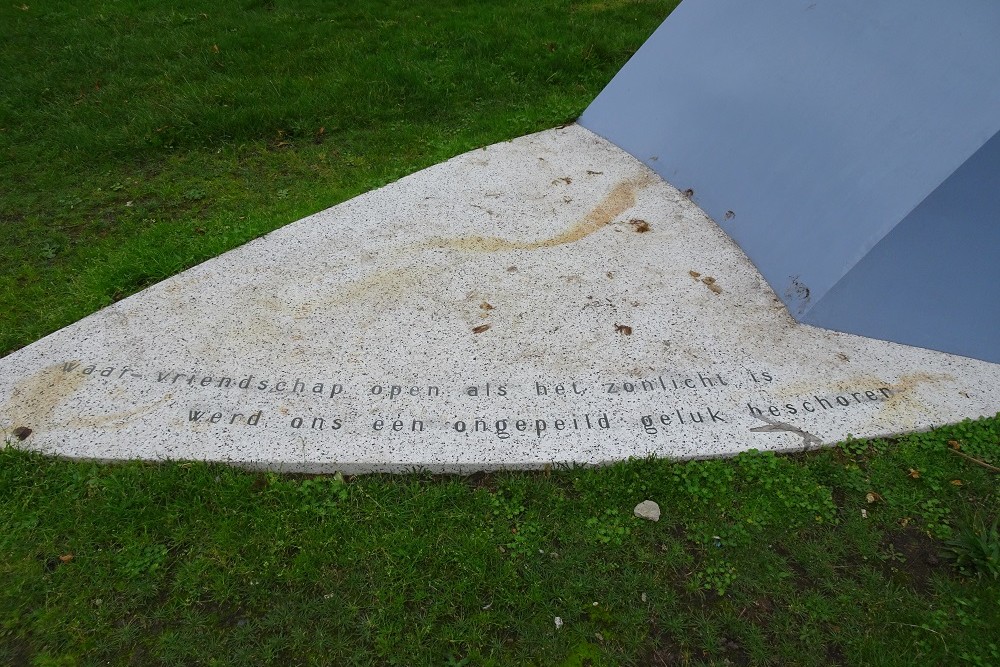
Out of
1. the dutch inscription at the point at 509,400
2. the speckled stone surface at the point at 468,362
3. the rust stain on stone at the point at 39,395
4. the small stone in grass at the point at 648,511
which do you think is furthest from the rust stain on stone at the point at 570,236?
the rust stain on stone at the point at 39,395

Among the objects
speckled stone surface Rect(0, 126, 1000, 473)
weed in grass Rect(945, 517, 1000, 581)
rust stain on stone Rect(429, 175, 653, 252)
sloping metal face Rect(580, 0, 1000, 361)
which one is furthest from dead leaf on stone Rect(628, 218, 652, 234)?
weed in grass Rect(945, 517, 1000, 581)

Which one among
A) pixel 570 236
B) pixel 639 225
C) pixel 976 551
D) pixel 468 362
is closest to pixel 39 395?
pixel 468 362

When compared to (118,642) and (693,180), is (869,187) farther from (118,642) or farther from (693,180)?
(118,642)

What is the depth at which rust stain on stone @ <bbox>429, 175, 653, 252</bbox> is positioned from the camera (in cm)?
409

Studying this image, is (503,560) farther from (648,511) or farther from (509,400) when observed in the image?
(509,400)

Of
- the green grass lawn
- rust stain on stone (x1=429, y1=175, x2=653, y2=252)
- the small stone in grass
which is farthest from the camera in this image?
rust stain on stone (x1=429, y1=175, x2=653, y2=252)

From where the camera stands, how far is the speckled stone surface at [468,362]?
2.86 metres

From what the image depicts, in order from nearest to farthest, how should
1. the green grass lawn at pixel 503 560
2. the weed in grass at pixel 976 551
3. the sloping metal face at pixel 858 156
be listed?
the green grass lawn at pixel 503 560 → the weed in grass at pixel 976 551 → the sloping metal face at pixel 858 156

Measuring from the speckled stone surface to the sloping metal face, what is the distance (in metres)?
0.17

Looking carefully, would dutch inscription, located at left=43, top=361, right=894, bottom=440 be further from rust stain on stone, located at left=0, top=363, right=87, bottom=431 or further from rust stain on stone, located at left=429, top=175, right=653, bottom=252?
rust stain on stone, located at left=429, top=175, right=653, bottom=252

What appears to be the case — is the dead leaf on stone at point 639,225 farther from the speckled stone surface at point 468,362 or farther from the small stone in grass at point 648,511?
the small stone in grass at point 648,511

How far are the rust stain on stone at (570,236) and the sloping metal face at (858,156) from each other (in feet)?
1.51

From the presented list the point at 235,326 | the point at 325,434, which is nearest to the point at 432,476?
the point at 325,434

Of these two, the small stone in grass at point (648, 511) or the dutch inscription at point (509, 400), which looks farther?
the dutch inscription at point (509, 400)
